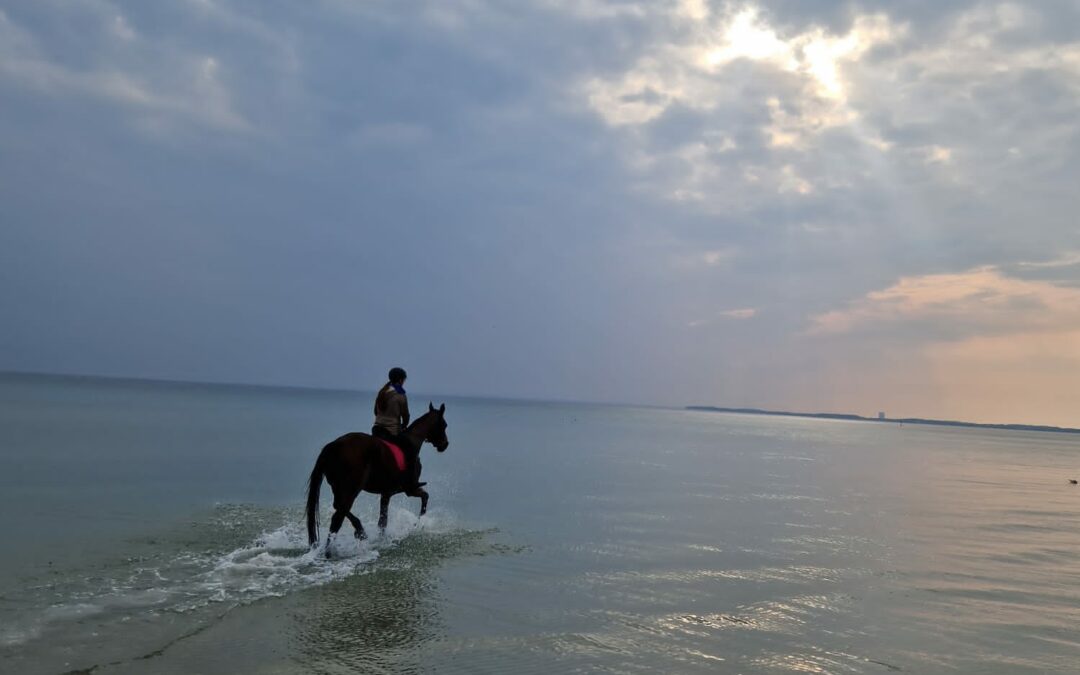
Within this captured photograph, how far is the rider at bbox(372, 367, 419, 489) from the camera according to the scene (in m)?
12.5

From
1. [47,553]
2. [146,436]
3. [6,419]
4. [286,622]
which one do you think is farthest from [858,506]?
[6,419]

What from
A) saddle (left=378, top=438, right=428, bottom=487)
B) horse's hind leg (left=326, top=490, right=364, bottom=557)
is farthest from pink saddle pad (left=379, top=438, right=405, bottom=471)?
horse's hind leg (left=326, top=490, right=364, bottom=557)

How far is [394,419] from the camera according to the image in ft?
41.0

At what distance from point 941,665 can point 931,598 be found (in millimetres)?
3246

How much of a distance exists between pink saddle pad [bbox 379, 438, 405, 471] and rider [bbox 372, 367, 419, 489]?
0.62 ft

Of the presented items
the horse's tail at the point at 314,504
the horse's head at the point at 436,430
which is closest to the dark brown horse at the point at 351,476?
the horse's tail at the point at 314,504

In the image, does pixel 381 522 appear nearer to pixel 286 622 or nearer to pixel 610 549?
pixel 610 549

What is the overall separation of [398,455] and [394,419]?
2.51ft

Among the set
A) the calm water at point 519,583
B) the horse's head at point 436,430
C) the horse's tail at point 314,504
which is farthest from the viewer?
the horse's head at point 436,430

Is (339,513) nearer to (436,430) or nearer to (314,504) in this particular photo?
(314,504)

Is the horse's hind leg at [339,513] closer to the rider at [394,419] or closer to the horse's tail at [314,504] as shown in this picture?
the horse's tail at [314,504]

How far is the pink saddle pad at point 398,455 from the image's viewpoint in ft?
38.6

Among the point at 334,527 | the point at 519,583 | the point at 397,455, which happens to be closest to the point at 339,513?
the point at 334,527

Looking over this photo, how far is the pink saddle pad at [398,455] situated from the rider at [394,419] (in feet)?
0.62
